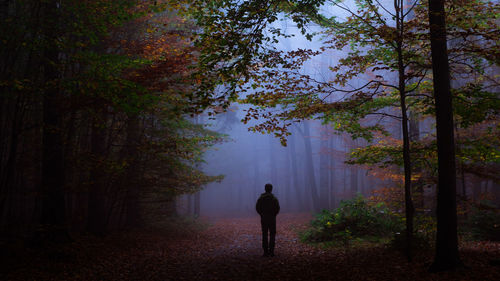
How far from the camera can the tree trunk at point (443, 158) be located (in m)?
5.82

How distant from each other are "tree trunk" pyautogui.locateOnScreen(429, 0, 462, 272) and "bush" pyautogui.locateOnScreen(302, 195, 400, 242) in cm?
471

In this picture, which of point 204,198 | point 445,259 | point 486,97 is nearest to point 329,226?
point 445,259

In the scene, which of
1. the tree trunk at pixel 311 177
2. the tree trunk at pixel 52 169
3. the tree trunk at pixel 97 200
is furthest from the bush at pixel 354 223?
the tree trunk at pixel 311 177

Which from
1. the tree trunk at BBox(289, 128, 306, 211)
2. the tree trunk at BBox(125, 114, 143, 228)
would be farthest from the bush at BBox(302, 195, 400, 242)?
the tree trunk at BBox(289, 128, 306, 211)

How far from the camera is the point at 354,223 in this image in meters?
11.5

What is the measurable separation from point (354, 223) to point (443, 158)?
20.3ft

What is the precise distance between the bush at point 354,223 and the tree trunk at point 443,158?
471 cm

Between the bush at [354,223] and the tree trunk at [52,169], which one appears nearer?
the tree trunk at [52,169]

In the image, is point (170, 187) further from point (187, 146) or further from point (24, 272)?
point (24, 272)

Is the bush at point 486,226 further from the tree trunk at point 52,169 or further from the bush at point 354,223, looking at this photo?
the tree trunk at point 52,169

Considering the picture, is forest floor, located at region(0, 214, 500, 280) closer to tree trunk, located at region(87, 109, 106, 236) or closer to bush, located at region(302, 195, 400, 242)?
tree trunk, located at region(87, 109, 106, 236)

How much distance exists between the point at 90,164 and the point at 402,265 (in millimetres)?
8562

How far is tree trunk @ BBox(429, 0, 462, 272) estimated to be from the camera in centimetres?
582

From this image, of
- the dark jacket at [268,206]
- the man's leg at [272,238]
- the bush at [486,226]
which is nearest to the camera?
the man's leg at [272,238]
